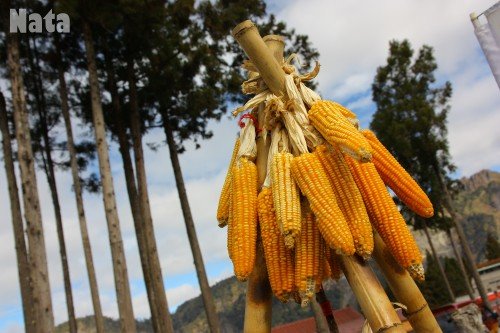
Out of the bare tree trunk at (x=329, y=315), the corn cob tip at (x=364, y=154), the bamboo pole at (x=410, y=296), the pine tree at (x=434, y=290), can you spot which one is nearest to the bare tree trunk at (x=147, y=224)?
the bare tree trunk at (x=329, y=315)

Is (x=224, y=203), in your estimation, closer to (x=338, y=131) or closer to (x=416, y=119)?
(x=338, y=131)

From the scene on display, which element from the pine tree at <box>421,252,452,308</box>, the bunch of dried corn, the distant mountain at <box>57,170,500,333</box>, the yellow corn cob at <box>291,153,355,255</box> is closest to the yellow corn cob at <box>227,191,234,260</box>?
the bunch of dried corn

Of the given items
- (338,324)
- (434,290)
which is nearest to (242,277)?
(338,324)

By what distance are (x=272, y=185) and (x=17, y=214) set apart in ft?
46.8

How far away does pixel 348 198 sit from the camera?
7.06 ft

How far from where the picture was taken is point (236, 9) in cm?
1582

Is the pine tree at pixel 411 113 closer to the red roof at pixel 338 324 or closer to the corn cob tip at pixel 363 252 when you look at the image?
the red roof at pixel 338 324

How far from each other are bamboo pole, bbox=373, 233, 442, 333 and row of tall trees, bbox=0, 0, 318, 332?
939cm

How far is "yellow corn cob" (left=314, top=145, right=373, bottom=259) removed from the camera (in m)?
2.04

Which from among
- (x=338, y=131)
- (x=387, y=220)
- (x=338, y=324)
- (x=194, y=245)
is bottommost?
(x=338, y=324)

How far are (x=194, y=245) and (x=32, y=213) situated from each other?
4.72m

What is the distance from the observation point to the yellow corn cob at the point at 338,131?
2033mm

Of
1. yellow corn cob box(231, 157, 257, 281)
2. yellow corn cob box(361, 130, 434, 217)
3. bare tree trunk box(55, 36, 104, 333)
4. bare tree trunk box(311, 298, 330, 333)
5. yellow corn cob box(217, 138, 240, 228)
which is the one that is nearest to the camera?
yellow corn cob box(231, 157, 257, 281)

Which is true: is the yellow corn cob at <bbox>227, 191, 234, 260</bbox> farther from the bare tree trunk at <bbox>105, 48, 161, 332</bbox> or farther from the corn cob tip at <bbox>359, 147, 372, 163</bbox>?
the bare tree trunk at <bbox>105, 48, 161, 332</bbox>
